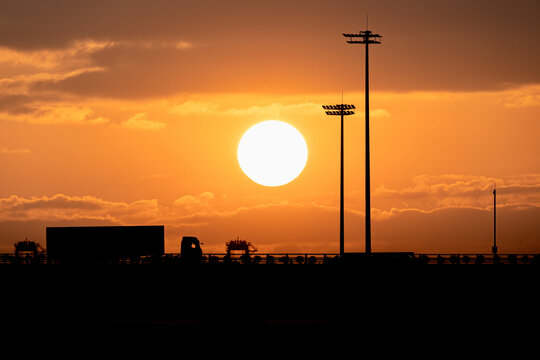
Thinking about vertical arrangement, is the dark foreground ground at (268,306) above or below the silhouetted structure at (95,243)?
below

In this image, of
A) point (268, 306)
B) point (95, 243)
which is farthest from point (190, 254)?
point (95, 243)

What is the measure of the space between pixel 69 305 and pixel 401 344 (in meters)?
42.2

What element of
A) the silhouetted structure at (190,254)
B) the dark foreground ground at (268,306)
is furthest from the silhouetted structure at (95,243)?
the silhouetted structure at (190,254)

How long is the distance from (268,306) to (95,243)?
159 ft

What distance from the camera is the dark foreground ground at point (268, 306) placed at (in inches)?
1540

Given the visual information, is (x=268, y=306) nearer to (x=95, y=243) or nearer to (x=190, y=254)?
(x=190, y=254)

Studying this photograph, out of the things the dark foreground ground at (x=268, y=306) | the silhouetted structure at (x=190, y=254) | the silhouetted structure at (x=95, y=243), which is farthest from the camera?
the silhouetted structure at (x=95, y=243)

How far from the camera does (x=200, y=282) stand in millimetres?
79062

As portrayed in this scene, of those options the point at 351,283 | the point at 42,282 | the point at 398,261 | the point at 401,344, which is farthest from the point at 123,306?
the point at 401,344

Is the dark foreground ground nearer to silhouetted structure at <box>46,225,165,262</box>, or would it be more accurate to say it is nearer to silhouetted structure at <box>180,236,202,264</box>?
silhouetted structure at <box>180,236,202,264</box>

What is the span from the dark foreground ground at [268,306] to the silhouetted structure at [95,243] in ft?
75.9

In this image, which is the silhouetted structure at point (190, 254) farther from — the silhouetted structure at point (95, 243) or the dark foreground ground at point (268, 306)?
the silhouetted structure at point (95, 243)

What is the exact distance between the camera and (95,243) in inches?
4542

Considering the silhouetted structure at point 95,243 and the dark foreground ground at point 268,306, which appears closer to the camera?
the dark foreground ground at point 268,306
